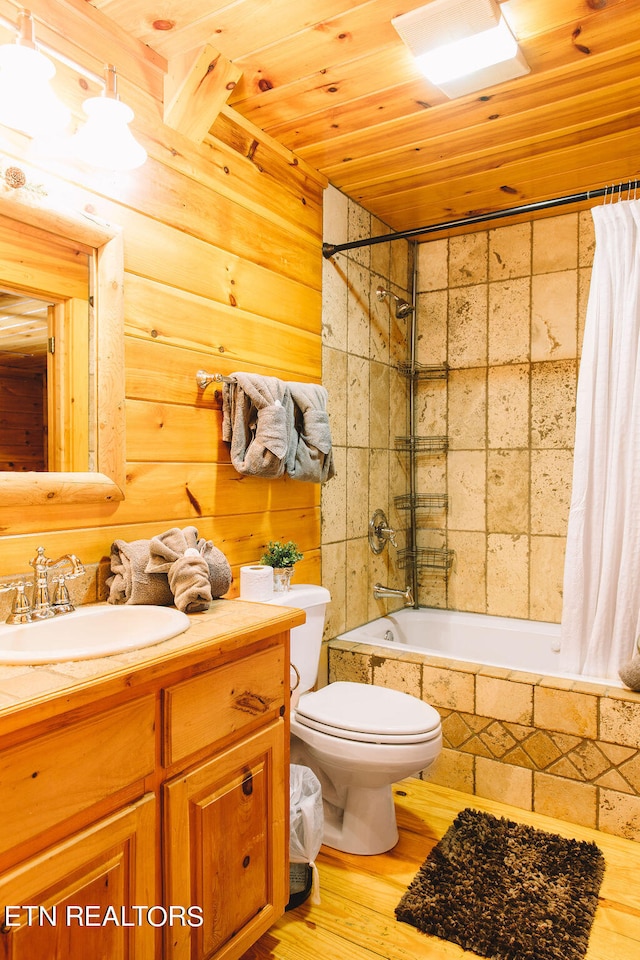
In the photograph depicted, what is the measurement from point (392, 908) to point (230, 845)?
0.66 meters

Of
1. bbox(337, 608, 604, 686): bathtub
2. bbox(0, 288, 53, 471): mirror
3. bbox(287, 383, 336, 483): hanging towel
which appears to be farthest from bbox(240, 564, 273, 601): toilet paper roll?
bbox(337, 608, 604, 686): bathtub

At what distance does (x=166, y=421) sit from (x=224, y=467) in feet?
0.99

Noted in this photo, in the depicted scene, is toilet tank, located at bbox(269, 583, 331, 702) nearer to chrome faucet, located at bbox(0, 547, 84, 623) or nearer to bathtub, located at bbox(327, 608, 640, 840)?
bathtub, located at bbox(327, 608, 640, 840)

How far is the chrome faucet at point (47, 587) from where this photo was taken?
4.65 ft

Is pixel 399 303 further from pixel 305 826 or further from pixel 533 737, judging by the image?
pixel 305 826

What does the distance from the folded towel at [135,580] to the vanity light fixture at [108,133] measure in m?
0.97

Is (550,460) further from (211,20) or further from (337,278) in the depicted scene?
(211,20)

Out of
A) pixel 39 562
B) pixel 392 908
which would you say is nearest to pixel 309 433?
pixel 39 562

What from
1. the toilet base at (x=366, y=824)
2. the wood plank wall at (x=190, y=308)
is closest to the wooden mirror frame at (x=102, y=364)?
the wood plank wall at (x=190, y=308)

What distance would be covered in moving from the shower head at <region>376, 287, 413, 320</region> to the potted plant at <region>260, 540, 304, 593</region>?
1.45 m

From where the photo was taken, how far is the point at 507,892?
69.9 inches

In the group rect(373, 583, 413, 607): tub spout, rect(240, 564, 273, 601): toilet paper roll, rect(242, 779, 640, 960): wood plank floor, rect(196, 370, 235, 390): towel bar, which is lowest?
rect(242, 779, 640, 960): wood plank floor

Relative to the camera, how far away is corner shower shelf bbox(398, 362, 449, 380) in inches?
130
